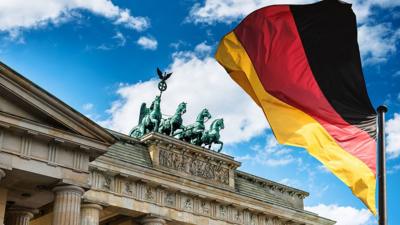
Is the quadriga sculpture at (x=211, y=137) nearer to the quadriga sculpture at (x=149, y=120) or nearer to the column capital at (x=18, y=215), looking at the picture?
the quadriga sculpture at (x=149, y=120)

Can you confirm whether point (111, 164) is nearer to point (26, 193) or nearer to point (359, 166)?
point (26, 193)

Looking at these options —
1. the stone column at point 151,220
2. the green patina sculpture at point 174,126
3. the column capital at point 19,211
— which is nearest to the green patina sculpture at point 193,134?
the green patina sculpture at point 174,126

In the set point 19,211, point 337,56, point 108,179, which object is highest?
point 108,179

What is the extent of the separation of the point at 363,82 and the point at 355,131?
1151 millimetres

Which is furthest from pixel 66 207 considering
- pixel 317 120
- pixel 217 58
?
pixel 317 120

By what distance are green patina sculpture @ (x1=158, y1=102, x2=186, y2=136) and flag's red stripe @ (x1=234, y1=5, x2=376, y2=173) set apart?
3527 cm

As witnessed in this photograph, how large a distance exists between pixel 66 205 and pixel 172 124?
23.9m

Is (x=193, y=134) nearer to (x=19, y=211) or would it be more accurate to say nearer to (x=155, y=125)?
(x=155, y=125)

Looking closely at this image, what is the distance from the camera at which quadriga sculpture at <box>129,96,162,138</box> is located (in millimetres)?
52031

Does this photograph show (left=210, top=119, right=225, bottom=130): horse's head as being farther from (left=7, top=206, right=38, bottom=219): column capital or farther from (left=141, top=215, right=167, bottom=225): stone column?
(left=7, top=206, right=38, bottom=219): column capital

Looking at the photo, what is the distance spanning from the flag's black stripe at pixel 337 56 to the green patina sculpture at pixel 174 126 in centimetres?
3498

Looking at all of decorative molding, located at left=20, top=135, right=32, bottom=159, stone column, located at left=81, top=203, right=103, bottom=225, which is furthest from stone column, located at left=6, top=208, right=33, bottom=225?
stone column, located at left=81, top=203, right=103, bottom=225

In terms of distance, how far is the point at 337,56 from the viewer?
53.2 ft

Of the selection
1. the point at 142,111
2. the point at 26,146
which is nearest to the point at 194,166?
the point at 142,111
